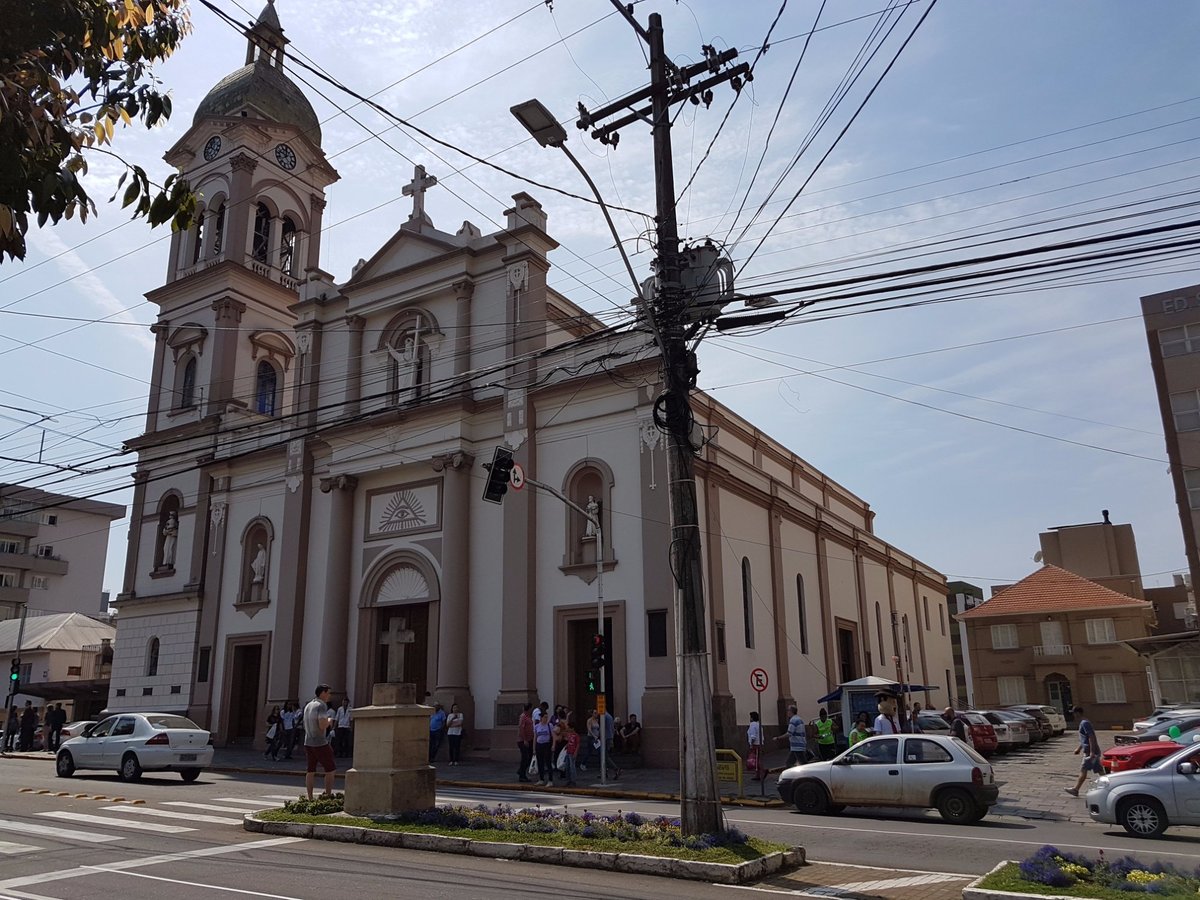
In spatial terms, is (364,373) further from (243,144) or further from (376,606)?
(243,144)

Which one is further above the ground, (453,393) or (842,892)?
(453,393)

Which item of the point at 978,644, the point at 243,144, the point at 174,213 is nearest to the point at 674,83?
the point at 174,213

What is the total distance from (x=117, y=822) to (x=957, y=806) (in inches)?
495

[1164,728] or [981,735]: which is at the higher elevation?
[1164,728]

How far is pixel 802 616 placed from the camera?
108 feet

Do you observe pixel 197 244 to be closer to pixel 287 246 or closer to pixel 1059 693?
pixel 287 246

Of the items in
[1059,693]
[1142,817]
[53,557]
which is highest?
[53,557]

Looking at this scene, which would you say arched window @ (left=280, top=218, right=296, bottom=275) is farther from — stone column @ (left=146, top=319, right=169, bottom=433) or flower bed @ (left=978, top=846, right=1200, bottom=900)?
flower bed @ (left=978, top=846, right=1200, bottom=900)

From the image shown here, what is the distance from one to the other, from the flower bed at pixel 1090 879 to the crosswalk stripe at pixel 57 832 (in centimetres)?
1020

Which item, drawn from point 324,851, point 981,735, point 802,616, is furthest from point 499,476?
point 981,735

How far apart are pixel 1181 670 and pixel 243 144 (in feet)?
146

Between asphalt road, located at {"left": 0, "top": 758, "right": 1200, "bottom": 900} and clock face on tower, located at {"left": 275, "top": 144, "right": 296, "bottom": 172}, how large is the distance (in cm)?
2835

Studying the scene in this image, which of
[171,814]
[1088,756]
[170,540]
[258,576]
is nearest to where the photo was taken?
[171,814]

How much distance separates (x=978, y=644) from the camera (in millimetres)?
49906
